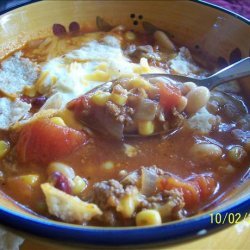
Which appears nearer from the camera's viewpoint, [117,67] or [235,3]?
[117,67]

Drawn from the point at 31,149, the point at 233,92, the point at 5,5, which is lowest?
the point at 233,92

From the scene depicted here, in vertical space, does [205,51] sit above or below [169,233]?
below

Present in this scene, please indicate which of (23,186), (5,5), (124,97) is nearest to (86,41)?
(5,5)

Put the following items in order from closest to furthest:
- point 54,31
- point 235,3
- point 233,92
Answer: point 233,92
point 54,31
point 235,3

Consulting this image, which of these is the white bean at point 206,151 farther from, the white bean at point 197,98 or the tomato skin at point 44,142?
the tomato skin at point 44,142

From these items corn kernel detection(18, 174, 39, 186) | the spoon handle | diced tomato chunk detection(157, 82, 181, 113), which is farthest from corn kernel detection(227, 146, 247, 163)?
corn kernel detection(18, 174, 39, 186)

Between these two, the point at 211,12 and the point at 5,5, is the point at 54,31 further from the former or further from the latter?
the point at 211,12
